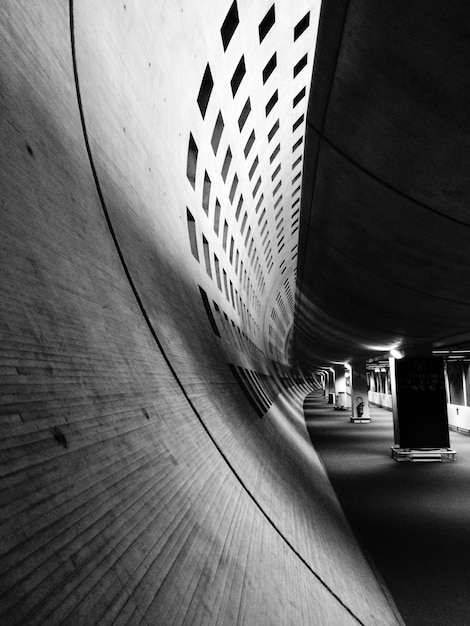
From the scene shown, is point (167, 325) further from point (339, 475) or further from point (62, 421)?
point (339, 475)

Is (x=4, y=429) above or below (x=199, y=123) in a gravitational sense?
below

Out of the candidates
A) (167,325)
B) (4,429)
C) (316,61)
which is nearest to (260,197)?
(316,61)

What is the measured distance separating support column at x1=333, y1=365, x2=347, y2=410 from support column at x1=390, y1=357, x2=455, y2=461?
26259 mm

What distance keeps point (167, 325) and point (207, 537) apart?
5.00ft

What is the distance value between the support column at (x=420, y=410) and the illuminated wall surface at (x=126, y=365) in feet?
40.3

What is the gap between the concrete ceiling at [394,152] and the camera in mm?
4031

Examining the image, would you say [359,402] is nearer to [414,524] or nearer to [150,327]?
[414,524]

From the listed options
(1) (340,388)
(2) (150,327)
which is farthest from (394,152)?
(1) (340,388)

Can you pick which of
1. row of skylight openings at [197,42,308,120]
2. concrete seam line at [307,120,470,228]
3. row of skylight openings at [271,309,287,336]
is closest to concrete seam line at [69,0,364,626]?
row of skylight openings at [197,42,308,120]

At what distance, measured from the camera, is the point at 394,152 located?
5.45m

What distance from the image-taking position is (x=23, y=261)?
71.5 inches

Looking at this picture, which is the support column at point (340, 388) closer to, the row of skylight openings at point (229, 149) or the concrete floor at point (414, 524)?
the concrete floor at point (414, 524)

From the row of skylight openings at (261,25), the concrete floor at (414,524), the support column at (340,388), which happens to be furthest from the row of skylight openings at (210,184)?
the support column at (340,388)

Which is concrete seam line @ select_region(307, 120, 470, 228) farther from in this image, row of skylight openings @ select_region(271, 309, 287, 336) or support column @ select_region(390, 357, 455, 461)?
row of skylight openings @ select_region(271, 309, 287, 336)
